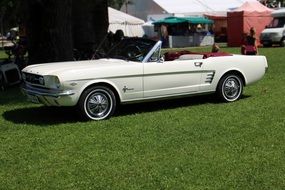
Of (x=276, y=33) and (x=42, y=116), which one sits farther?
(x=276, y=33)

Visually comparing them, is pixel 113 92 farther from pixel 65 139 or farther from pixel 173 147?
pixel 173 147

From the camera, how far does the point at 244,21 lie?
35219mm

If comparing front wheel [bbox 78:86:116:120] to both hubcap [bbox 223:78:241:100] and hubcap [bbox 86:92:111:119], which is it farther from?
hubcap [bbox 223:78:241:100]

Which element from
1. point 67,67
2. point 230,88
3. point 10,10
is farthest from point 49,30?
point 10,10

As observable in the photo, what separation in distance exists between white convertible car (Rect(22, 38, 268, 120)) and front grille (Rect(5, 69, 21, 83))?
15.3 ft

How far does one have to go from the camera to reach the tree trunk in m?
12.0

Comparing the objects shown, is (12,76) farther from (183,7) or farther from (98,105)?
(183,7)

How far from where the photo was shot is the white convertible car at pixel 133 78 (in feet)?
26.4

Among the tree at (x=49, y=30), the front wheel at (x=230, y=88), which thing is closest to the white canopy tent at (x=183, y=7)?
the tree at (x=49, y=30)

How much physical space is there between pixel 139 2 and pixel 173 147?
4808 cm

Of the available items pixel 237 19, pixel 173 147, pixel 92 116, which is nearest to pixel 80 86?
pixel 92 116

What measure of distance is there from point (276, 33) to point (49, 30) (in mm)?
23438

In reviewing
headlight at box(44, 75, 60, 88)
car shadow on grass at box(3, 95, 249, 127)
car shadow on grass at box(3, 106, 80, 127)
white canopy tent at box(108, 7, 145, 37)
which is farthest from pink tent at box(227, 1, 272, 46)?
headlight at box(44, 75, 60, 88)

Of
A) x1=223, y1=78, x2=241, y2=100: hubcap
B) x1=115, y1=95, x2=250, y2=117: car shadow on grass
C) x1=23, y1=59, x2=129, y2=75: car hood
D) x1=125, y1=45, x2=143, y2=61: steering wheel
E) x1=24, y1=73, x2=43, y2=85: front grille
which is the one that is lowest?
x1=115, y1=95, x2=250, y2=117: car shadow on grass
